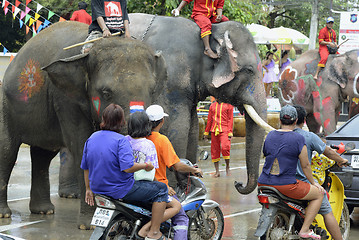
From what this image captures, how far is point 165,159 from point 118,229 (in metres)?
0.73

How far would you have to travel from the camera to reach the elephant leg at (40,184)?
8.24 meters

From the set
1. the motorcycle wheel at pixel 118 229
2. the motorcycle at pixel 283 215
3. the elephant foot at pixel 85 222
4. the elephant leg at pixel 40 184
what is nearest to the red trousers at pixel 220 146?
the elephant leg at pixel 40 184

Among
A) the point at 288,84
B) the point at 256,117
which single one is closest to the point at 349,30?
the point at 288,84

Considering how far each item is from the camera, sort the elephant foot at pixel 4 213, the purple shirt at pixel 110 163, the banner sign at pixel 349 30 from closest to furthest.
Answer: the purple shirt at pixel 110 163 < the elephant foot at pixel 4 213 < the banner sign at pixel 349 30

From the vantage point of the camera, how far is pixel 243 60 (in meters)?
8.41

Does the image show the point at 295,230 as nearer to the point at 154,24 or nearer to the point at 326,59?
the point at 154,24

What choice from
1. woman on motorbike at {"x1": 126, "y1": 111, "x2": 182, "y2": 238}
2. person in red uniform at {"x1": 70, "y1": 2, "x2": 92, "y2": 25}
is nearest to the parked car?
woman on motorbike at {"x1": 126, "y1": 111, "x2": 182, "y2": 238}

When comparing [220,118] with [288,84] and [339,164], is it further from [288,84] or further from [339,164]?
[339,164]

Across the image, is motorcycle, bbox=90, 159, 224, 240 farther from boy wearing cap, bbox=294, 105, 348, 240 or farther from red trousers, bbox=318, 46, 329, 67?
red trousers, bbox=318, 46, 329, 67

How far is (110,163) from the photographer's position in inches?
210

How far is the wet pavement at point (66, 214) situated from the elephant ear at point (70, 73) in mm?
1599

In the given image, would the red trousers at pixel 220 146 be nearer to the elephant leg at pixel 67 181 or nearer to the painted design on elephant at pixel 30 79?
the elephant leg at pixel 67 181

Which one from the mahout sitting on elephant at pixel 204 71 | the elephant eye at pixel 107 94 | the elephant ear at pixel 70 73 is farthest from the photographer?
the mahout sitting on elephant at pixel 204 71

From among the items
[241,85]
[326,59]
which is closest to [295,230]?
[241,85]
